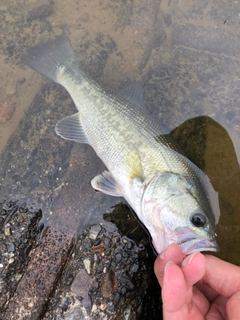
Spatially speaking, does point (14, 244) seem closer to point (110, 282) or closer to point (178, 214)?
point (110, 282)

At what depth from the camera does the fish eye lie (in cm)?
210

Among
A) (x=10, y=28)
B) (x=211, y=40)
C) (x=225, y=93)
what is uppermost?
(x=10, y=28)

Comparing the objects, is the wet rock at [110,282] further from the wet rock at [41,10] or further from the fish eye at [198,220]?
the wet rock at [41,10]

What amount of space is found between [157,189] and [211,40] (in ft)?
6.68

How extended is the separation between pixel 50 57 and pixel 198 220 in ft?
7.36

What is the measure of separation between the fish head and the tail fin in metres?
1.60

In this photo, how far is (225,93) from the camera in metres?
3.13

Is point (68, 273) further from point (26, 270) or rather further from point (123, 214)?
point (123, 214)

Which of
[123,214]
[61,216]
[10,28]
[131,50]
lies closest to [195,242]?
[123,214]

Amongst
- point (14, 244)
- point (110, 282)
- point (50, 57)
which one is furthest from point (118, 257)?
point (50, 57)

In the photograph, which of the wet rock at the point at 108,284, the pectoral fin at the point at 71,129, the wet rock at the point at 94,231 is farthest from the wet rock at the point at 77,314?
the pectoral fin at the point at 71,129

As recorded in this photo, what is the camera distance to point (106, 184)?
2730 millimetres

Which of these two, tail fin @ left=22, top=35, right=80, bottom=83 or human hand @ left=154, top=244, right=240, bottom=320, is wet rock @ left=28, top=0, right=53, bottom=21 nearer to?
tail fin @ left=22, top=35, right=80, bottom=83

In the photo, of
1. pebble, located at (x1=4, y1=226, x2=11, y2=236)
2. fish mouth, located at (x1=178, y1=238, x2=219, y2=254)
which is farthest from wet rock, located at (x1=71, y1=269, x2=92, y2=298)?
fish mouth, located at (x1=178, y1=238, x2=219, y2=254)
